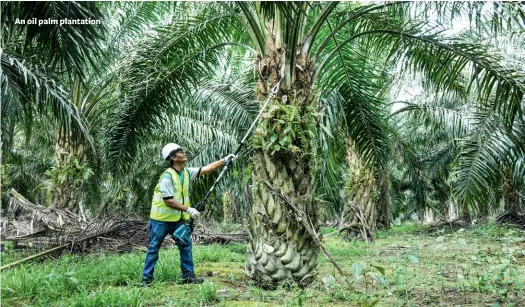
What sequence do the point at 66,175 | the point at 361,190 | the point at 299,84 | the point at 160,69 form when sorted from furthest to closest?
the point at 361,190 → the point at 66,175 → the point at 160,69 → the point at 299,84

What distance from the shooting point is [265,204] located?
480cm

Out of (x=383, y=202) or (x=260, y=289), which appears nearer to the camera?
(x=260, y=289)

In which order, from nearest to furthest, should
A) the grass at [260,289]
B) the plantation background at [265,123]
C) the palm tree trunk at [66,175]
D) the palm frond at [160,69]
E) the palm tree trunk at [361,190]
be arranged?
the grass at [260,289], the plantation background at [265,123], the palm frond at [160,69], the palm tree trunk at [66,175], the palm tree trunk at [361,190]

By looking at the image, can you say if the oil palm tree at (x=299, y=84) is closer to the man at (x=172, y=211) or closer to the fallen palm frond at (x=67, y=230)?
the man at (x=172, y=211)

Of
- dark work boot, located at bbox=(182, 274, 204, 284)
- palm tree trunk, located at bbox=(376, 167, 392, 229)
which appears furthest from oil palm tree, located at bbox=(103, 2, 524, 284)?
palm tree trunk, located at bbox=(376, 167, 392, 229)

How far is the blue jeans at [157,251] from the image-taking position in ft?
15.6

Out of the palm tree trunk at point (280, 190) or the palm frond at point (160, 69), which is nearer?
the palm tree trunk at point (280, 190)

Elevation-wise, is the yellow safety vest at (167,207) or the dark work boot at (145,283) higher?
the yellow safety vest at (167,207)

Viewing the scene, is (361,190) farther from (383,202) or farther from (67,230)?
(67,230)

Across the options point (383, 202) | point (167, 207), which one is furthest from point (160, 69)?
point (383, 202)

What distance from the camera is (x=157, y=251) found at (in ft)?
16.0

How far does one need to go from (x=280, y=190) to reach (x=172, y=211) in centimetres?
121

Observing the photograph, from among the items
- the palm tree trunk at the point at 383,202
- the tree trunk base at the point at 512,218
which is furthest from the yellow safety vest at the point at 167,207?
the tree trunk base at the point at 512,218

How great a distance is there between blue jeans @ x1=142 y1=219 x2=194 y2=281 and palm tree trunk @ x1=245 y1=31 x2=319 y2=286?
624 millimetres
